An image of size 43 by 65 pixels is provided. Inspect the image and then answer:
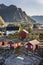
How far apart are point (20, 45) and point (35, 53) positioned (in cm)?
255

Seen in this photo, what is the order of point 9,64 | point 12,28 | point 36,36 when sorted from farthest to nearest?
point 12,28 < point 36,36 < point 9,64

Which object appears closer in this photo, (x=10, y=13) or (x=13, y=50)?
(x=13, y=50)

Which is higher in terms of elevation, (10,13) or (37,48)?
(37,48)

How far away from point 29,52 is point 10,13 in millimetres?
66969

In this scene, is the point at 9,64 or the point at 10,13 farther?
the point at 10,13

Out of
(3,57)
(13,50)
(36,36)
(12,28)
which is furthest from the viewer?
(12,28)

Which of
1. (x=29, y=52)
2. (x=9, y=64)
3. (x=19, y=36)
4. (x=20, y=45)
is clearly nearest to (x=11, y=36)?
(x=19, y=36)

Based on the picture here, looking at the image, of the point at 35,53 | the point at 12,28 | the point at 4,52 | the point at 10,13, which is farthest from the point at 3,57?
the point at 10,13

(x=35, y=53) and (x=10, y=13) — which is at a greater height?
(x=35, y=53)

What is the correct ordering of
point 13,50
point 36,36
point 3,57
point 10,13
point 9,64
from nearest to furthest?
point 9,64 < point 3,57 < point 13,50 < point 36,36 < point 10,13

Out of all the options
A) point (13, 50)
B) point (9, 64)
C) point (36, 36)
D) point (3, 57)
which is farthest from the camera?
point (36, 36)

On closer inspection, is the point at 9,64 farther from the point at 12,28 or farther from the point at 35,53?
the point at 12,28

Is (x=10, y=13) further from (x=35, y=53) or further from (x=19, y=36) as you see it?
(x=35, y=53)

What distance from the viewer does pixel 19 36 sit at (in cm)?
2588
